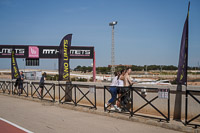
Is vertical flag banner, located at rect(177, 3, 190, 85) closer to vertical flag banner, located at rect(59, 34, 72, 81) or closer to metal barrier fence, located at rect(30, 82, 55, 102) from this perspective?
vertical flag banner, located at rect(59, 34, 72, 81)

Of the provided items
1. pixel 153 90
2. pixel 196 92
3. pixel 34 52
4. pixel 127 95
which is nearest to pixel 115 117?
pixel 127 95

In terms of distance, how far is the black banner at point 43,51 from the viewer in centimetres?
3672

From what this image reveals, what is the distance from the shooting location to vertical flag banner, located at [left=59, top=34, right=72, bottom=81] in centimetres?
1549

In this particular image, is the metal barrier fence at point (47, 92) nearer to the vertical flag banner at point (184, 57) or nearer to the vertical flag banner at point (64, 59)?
the vertical flag banner at point (64, 59)

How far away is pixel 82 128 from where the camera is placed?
8516 millimetres

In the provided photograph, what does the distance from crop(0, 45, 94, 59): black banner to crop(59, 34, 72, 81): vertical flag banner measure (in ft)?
73.4

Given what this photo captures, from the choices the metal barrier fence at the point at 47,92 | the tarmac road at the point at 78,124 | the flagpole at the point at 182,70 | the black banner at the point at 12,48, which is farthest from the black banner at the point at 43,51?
the flagpole at the point at 182,70

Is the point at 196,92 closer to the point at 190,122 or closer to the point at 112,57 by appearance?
the point at 190,122

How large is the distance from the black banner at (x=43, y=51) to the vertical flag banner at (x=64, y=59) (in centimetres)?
2238

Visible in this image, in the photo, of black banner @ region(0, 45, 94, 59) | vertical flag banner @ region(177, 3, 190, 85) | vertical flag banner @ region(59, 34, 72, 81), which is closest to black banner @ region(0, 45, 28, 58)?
black banner @ region(0, 45, 94, 59)

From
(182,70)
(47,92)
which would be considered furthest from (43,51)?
(182,70)

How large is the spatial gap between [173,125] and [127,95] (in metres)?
2.79

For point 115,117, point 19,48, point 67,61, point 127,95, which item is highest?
point 19,48

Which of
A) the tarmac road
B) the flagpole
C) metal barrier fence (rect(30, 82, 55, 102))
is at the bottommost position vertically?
the tarmac road
